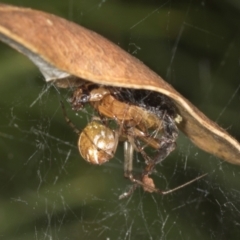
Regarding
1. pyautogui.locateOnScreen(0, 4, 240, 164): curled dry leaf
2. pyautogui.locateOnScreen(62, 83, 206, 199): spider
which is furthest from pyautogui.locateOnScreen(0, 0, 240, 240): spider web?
pyautogui.locateOnScreen(0, 4, 240, 164): curled dry leaf

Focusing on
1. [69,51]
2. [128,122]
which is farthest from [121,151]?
[69,51]

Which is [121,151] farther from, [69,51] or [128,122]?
[69,51]

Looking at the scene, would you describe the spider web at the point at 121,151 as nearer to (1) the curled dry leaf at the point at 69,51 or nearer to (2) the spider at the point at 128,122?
Answer: (2) the spider at the point at 128,122

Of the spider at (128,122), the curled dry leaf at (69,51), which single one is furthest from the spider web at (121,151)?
the curled dry leaf at (69,51)

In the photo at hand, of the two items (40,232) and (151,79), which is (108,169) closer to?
(40,232)

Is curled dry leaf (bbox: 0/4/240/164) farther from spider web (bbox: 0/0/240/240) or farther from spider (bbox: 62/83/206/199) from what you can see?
spider web (bbox: 0/0/240/240)

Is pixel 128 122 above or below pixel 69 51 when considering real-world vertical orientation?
below
